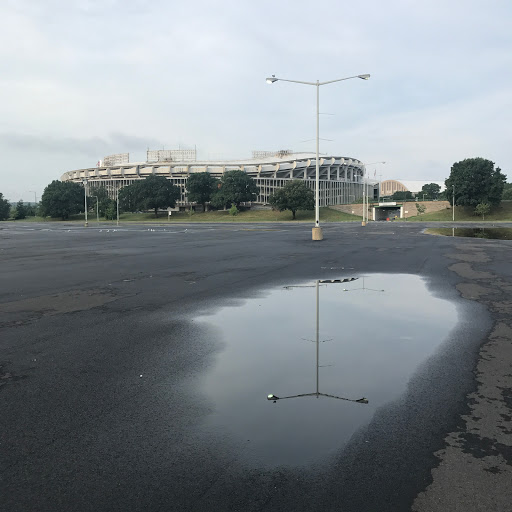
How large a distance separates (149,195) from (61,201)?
25790 millimetres

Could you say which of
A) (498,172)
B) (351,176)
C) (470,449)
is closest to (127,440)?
(470,449)

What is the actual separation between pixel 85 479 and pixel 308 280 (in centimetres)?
1188

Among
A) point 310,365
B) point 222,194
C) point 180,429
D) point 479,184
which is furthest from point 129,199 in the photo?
point 180,429

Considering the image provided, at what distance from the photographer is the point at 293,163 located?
163 meters

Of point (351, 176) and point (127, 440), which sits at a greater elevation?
point (351, 176)

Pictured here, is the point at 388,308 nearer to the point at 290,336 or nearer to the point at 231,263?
the point at 290,336

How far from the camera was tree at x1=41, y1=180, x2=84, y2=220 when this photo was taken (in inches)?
5369

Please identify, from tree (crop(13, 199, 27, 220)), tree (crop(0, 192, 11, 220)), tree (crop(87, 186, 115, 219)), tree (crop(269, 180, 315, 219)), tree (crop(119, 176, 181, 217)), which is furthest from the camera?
tree (crop(13, 199, 27, 220))

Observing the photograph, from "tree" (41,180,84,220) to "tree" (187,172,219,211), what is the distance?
108 ft

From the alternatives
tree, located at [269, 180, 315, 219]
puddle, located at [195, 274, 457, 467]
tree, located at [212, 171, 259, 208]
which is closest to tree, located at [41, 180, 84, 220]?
tree, located at [212, 171, 259, 208]

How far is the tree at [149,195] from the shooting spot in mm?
131750

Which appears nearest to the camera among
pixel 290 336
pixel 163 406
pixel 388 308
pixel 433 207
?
pixel 163 406

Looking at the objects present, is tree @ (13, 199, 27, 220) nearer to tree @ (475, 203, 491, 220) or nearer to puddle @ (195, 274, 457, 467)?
tree @ (475, 203, 491, 220)

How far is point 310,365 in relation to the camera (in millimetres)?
6602
